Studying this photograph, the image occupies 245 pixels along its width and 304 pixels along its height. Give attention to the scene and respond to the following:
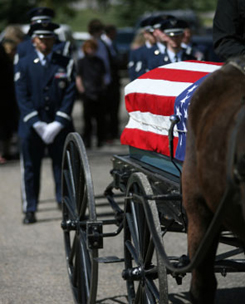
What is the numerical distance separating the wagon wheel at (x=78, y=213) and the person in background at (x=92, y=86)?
24.5ft

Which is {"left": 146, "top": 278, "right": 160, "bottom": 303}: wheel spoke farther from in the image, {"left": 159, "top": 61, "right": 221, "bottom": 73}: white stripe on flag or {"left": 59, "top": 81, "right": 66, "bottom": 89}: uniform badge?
{"left": 59, "top": 81, "right": 66, "bottom": 89}: uniform badge

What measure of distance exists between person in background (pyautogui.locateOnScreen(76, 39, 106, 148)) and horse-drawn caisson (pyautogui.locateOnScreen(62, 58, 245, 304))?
7409mm

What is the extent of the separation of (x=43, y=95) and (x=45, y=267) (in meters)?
2.40

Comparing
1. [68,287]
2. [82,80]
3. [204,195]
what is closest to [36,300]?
[68,287]

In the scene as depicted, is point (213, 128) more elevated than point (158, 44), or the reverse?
point (213, 128)

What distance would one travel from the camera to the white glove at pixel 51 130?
313 inches

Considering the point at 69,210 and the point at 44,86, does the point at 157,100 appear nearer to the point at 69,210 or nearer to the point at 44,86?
the point at 69,210

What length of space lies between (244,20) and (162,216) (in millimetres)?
1287

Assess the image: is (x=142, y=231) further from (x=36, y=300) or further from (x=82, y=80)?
(x=82, y=80)

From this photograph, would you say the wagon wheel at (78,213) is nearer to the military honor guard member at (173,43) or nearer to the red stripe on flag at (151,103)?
the red stripe on flag at (151,103)

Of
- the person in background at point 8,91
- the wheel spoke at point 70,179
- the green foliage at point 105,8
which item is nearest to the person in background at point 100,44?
the person in background at point 8,91

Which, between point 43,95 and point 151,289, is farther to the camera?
point 43,95

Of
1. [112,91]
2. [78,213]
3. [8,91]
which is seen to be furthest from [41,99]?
[112,91]

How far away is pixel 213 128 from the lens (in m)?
3.33
